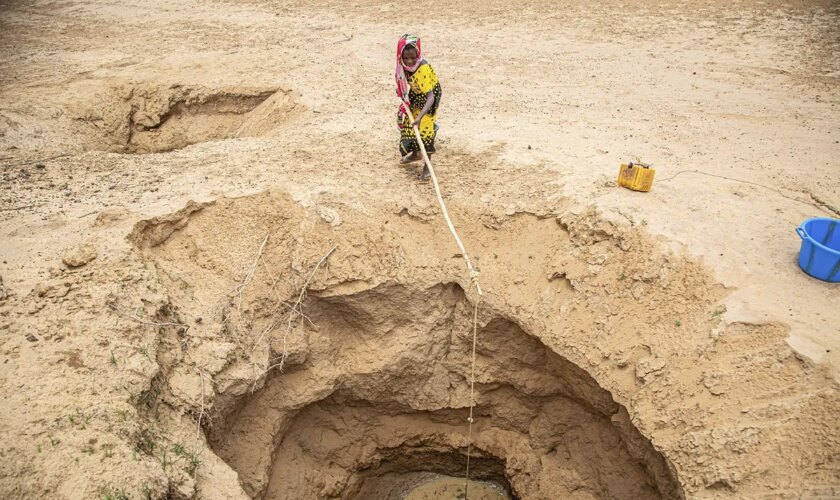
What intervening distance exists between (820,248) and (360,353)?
12.6ft

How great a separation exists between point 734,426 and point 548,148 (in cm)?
322

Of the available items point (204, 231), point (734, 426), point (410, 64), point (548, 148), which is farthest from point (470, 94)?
point (734, 426)

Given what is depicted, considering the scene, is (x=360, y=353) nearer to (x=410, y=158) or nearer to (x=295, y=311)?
(x=295, y=311)

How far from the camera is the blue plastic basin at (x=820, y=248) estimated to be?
3756 mm

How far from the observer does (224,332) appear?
4.35 meters

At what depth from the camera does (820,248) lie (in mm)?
3738

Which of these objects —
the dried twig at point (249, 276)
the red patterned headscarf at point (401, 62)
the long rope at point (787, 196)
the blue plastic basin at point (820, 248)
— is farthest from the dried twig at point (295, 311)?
the blue plastic basin at point (820, 248)

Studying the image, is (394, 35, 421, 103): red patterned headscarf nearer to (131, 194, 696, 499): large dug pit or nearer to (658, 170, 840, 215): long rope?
(131, 194, 696, 499): large dug pit

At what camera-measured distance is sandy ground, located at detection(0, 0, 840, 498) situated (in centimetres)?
398

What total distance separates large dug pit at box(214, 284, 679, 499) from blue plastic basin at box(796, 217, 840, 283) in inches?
69.5

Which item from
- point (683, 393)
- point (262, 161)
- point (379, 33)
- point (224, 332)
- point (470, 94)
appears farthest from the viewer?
point (379, 33)

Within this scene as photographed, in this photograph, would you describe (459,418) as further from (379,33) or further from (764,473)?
(379,33)

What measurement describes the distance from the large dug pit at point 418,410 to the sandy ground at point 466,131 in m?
0.74

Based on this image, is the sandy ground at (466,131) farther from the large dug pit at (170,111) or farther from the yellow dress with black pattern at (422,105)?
the yellow dress with black pattern at (422,105)
